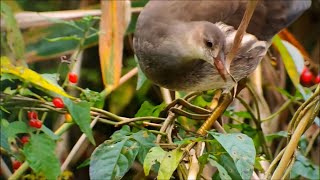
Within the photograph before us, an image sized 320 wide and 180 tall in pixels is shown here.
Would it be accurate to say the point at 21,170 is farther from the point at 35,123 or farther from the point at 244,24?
the point at 244,24

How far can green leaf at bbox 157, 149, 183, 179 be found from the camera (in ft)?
3.10

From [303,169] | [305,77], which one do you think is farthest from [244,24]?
[305,77]

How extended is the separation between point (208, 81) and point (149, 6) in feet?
0.56

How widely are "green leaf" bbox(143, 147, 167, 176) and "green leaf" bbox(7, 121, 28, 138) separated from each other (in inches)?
9.6

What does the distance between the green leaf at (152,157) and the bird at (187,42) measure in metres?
0.36

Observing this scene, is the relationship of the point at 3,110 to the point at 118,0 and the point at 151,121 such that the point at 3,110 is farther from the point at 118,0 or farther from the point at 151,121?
the point at 118,0

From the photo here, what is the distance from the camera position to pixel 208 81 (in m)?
1.39

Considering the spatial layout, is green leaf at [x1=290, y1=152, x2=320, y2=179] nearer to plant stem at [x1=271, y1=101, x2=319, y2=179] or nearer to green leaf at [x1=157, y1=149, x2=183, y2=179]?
plant stem at [x1=271, y1=101, x2=319, y2=179]

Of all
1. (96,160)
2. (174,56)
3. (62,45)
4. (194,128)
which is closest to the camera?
(96,160)

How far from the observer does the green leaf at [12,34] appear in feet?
4.68

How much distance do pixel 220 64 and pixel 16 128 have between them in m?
0.34

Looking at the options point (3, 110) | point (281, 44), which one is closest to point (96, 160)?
point (3, 110)

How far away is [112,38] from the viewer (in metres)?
1.67

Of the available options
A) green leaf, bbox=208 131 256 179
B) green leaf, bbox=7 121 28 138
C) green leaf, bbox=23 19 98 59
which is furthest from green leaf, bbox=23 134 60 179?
green leaf, bbox=23 19 98 59
